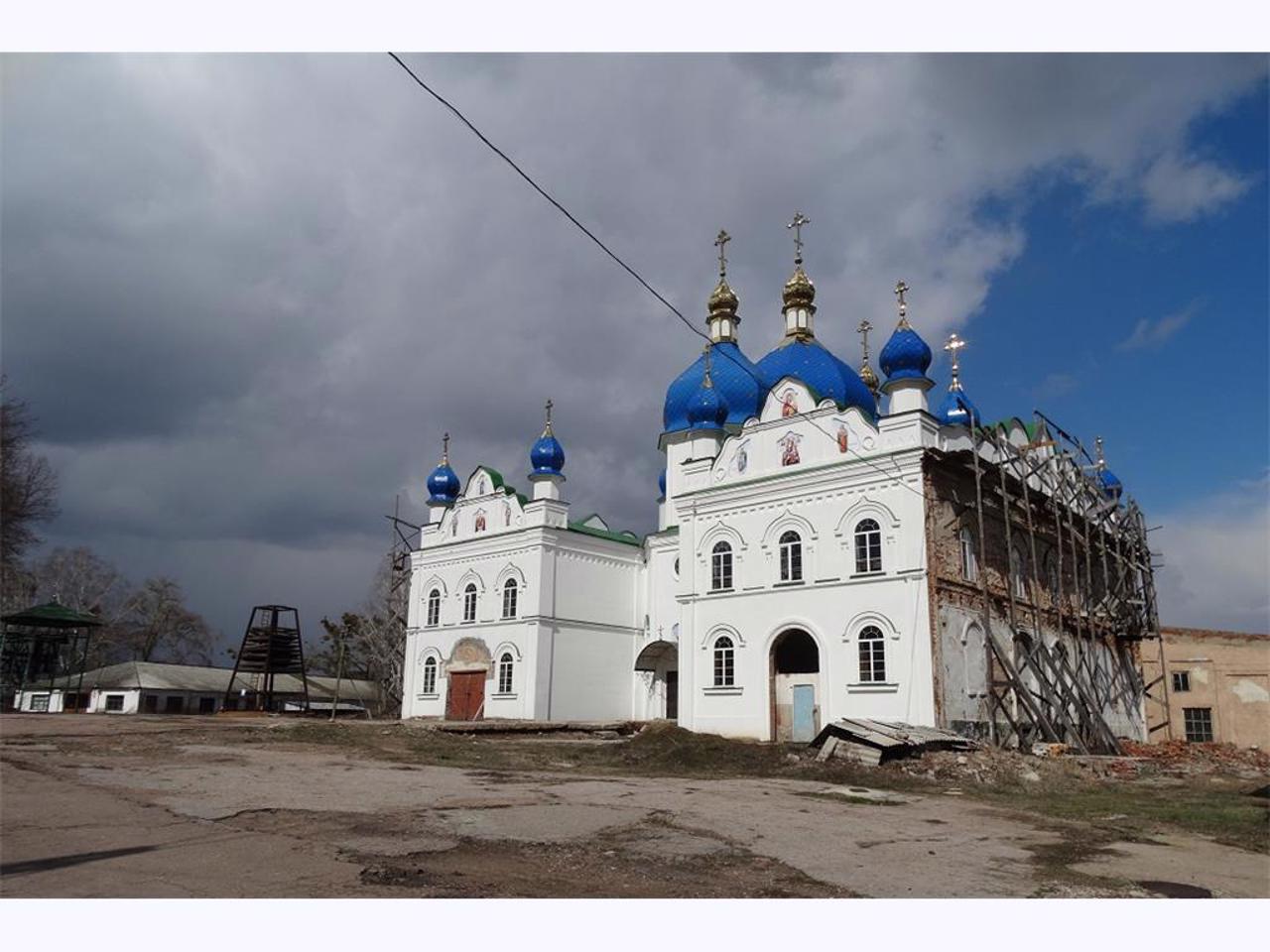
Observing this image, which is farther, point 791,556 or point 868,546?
point 791,556

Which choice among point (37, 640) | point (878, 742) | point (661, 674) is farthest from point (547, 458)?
point (37, 640)

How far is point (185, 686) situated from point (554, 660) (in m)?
24.0

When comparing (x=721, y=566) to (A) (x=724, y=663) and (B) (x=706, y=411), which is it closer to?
(A) (x=724, y=663)

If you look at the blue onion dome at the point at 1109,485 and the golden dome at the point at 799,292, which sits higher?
the golden dome at the point at 799,292

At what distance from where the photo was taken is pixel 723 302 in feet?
116

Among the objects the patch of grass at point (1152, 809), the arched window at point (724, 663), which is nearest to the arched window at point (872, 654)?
the arched window at point (724, 663)

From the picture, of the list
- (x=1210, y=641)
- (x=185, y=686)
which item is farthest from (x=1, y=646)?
(x=1210, y=641)

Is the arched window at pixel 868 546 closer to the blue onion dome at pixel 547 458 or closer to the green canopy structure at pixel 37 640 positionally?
the blue onion dome at pixel 547 458

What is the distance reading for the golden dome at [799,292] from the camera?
33.0 meters

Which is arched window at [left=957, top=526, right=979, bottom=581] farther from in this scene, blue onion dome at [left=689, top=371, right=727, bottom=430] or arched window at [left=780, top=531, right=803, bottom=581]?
blue onion dome at [left=689, top=371, right=727, bottom=430]

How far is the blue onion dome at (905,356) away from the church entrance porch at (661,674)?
11732mm

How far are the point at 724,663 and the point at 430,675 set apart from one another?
12.9 m

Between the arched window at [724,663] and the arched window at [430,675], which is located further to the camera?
the arched window at [430,675]

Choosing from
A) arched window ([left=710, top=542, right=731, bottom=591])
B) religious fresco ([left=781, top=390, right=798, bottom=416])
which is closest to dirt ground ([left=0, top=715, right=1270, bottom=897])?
arched window ([left=710, top=542, right=731, bottom=591])
